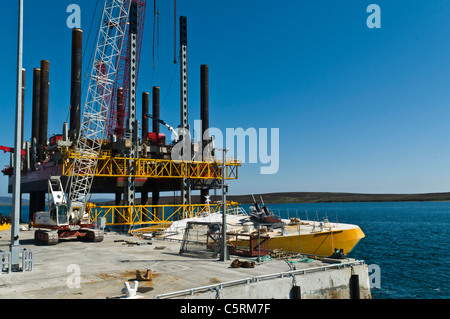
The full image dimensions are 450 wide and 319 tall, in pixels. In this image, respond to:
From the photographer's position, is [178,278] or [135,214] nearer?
[178,278]

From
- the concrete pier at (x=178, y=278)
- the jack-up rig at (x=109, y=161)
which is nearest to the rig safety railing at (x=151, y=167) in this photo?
the jack-up rig at (x=109, y=161)

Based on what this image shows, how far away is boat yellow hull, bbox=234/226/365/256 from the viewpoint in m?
37.0

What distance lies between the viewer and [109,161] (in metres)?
53.7

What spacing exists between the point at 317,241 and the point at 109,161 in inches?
1248

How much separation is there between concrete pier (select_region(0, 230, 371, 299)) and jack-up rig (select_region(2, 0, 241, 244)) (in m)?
9.82

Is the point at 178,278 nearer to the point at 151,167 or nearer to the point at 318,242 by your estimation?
the point at 318,242

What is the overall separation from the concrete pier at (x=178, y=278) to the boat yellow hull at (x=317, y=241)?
12.5 meters

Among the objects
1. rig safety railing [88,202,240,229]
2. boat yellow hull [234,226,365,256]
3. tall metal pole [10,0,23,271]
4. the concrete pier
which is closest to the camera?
the concrete pier

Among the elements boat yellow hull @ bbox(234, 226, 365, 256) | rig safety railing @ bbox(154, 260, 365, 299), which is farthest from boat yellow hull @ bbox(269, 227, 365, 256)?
rig safety railing @ bbox(154, 260, 365, 299)

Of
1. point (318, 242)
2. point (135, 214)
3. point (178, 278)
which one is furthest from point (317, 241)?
point (135, 214)

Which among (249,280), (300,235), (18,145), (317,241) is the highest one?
(18,145)

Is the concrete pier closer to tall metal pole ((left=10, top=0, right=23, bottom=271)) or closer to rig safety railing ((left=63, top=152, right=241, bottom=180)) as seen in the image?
tall metal pole ((left=10, top=0, right=23, bottom=271))

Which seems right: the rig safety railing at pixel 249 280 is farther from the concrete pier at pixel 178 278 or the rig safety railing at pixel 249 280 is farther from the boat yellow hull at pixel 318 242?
the boat yellow hull at pixel 318 242
